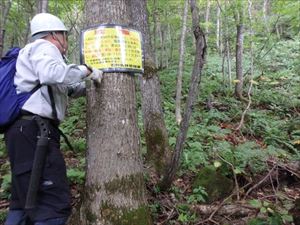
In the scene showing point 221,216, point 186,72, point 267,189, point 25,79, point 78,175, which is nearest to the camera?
point 25,79

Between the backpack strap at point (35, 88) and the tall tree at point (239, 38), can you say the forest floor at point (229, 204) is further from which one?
the tall tree at point (239, 38)

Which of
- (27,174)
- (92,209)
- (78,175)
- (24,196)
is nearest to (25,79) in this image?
(27,174)

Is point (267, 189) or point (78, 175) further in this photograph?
point (267, 189)

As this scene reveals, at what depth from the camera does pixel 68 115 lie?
10398mm

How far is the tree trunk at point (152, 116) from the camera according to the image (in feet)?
18.7

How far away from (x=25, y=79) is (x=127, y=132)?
1072 millimetres

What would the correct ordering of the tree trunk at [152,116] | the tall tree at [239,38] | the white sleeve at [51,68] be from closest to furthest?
the white sleeve at [51,68] → the tree trunk at [152,116] → the tall tree at [239,38]

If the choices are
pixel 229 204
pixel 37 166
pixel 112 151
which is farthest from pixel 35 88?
pixel 229 204

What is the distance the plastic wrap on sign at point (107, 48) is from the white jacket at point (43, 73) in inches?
11.9

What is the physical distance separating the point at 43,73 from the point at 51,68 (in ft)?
0.26

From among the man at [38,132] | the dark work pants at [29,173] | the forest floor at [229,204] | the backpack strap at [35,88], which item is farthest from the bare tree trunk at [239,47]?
the dark work pants at [29,173]

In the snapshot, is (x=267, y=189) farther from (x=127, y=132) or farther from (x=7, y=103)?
(x=7, y=103)

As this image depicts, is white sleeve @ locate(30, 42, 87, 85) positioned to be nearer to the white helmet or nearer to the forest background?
the white helmet

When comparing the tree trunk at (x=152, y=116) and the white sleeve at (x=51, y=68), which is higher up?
the white sleeve at (x=51, y=68)
